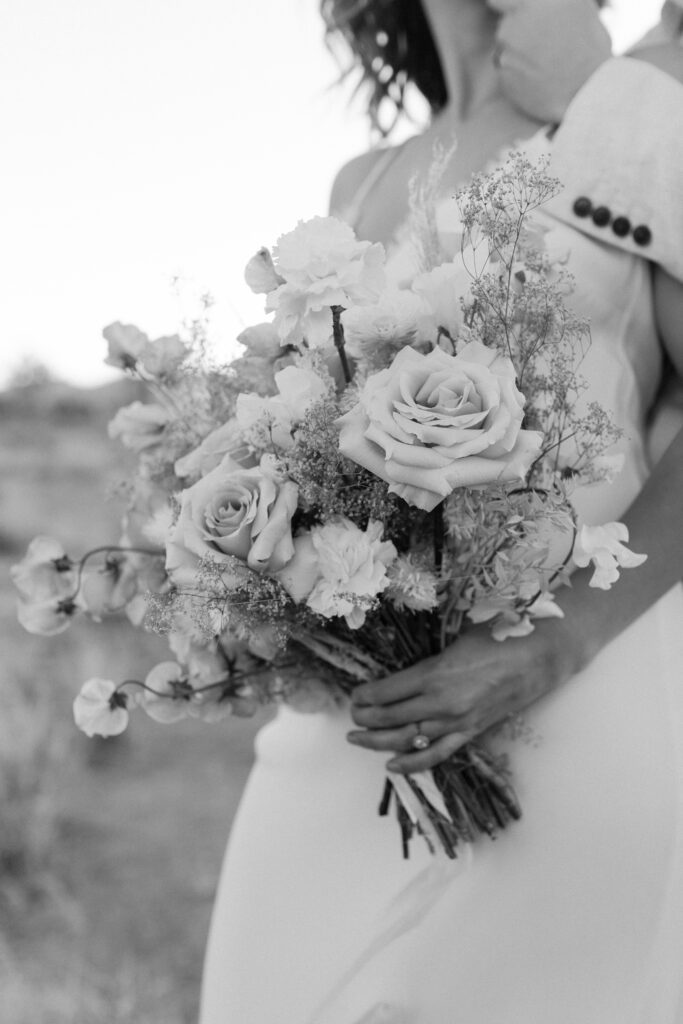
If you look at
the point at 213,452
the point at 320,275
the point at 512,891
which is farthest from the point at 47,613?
the point at 512,891

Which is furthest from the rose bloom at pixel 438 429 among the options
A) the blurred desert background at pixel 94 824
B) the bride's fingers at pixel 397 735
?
the blurred desert background at pixel 94 824

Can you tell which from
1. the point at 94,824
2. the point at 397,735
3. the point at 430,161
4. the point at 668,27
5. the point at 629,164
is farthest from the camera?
the point at 94,824

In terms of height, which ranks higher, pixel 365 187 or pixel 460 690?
pixel 365 187

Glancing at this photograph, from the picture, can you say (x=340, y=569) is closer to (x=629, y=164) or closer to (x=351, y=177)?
(x=629, y=164)

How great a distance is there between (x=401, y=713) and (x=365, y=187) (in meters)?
1.10

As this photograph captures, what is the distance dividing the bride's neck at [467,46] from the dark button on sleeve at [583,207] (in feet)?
1.64

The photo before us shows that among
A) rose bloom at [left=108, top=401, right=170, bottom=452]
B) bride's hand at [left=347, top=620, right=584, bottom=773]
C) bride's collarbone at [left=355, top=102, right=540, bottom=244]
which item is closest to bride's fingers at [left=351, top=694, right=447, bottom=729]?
bride's hand at [left=347, top=620, right=584, bottom=773]

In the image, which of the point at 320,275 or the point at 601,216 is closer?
the point at 320,275

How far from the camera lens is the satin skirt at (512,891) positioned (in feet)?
4.28

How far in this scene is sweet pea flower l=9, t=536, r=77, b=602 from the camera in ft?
4.57

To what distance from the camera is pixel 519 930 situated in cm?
135

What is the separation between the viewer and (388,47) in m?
2.14

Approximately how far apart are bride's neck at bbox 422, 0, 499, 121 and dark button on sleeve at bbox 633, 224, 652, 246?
22.1 inches

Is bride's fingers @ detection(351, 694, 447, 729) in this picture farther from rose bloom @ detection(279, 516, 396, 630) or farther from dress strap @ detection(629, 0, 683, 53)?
dress strap @ detection(629, 0, 683, 53)
